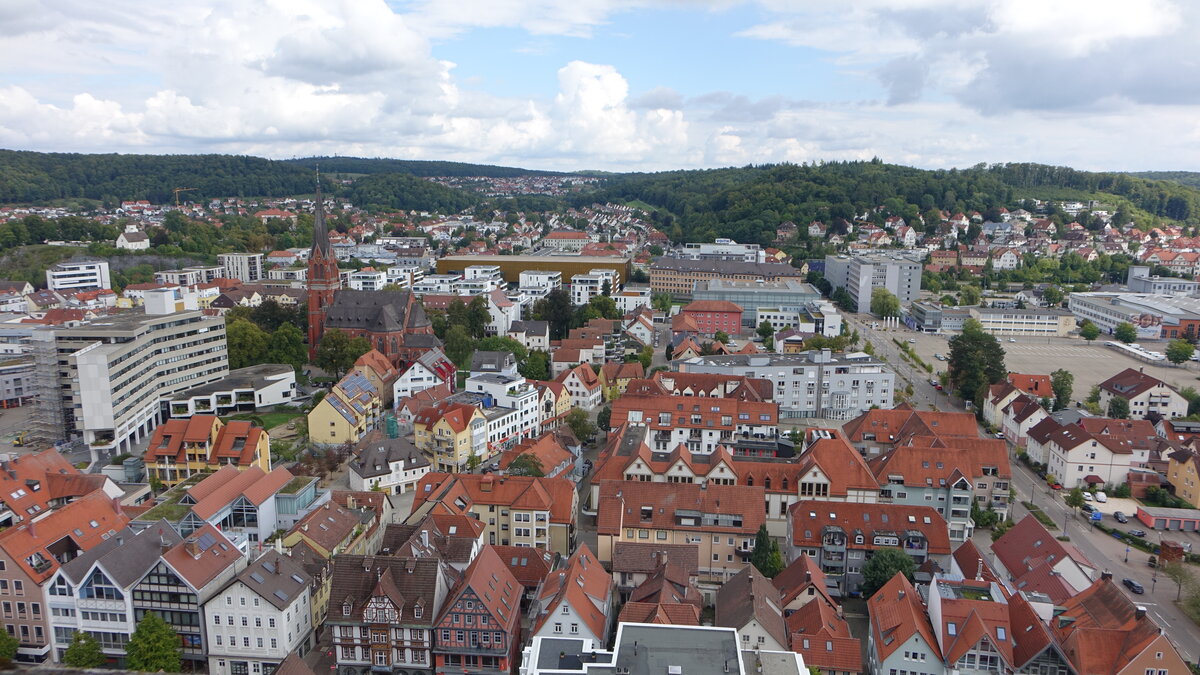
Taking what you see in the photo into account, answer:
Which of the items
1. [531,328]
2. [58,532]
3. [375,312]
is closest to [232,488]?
[58,532]

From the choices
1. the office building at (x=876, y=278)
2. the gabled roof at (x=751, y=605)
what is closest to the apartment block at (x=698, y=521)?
the gabled roof at (x=751, y=605)

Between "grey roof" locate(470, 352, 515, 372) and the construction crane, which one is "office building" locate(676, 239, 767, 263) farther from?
the construction crane

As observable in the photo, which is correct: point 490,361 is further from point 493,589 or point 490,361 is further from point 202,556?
point 493,589

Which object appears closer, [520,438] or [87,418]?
[87,418]

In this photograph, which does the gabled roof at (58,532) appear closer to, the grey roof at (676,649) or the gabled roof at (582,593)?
the gabled roof at (582,593)

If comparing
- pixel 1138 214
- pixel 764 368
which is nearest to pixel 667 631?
pixel 764 368

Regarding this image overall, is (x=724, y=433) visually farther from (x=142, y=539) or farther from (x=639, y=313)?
(x=639, y=313)

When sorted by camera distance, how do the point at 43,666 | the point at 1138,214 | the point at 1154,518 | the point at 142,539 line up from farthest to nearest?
the point at 1138,214
the point at 1154,518
the point at 142,539
the point at 43,666
